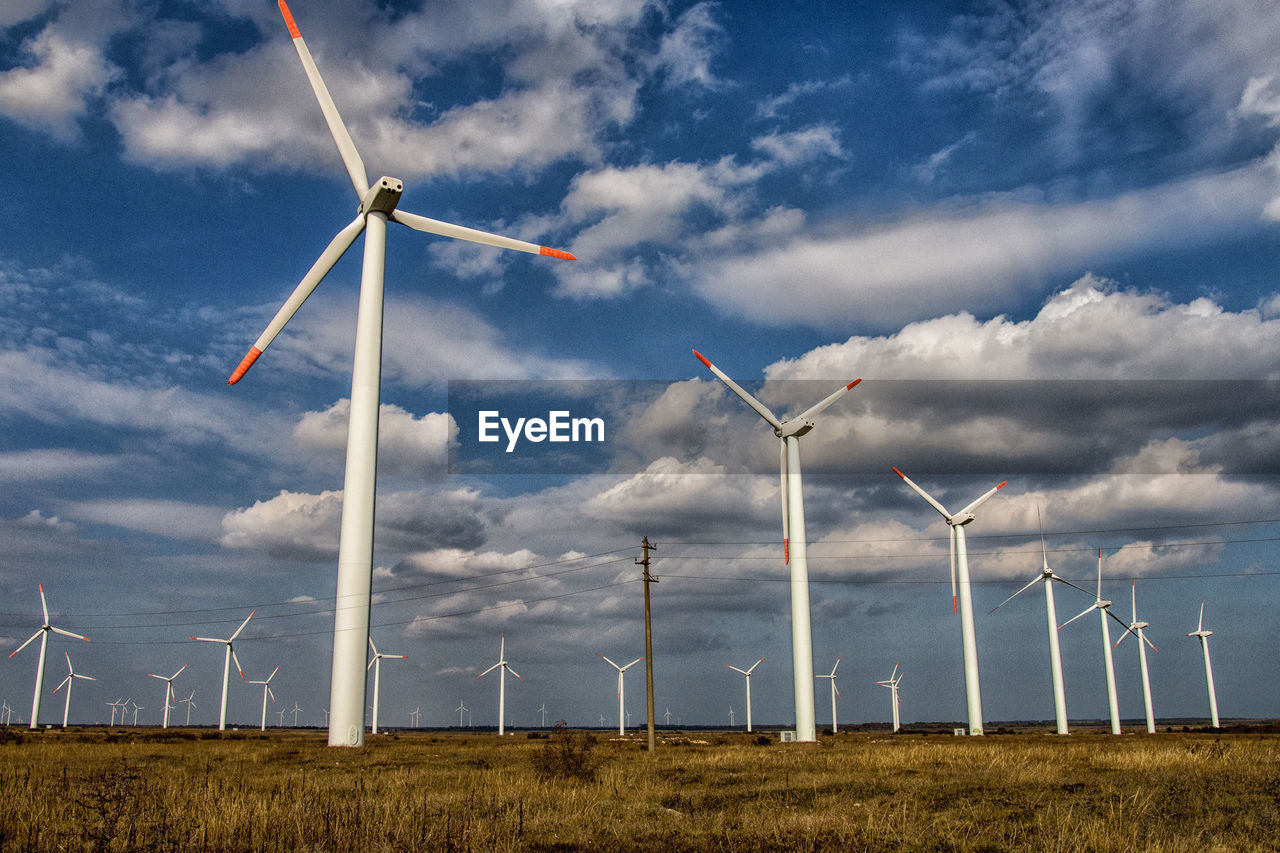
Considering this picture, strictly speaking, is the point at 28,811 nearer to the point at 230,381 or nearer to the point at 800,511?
the point at 230,381

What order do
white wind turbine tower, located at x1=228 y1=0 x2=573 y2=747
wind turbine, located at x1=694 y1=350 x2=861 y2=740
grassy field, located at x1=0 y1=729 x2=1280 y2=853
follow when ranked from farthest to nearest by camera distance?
wind turbine, located at x1=694 y1=350 x2=861 y2=740 < white wind turbine tower, located at x1=228 y1=0 x2=573 y2=747 < grassy field, located at x1=0 y1=729 x2=1280 y2=853

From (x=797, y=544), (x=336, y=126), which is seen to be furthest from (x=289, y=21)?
(x=797, y=544)

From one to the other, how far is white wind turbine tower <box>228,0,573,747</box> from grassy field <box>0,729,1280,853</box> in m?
8.38

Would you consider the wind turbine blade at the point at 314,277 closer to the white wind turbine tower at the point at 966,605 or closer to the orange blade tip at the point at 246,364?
the orange blade tip at the point at 246,364

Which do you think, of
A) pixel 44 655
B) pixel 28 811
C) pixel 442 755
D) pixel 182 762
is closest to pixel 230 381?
pixel 182 762

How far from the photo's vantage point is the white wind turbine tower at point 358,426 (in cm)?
4328

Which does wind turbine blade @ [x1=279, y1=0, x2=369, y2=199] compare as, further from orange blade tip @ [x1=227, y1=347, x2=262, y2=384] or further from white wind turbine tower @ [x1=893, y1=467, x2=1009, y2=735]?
white wind turbine tower @ [x1=893, y1=467, x2=1009, y2=735]

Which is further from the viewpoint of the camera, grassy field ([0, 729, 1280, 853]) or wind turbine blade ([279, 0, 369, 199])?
A: wind turbine blade ([279, 0, 369, 199])

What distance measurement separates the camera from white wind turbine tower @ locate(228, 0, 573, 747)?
142ft

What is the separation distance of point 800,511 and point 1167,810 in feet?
161

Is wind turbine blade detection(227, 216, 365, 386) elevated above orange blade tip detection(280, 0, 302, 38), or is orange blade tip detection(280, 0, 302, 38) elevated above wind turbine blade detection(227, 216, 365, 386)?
orange blade tip detection(280, 0, 302, 38)

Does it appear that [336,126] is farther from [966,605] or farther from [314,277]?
[966,605]

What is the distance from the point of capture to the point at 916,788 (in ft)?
84.0

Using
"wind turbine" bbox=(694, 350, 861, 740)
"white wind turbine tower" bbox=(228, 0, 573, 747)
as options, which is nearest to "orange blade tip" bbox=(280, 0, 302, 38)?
"white wind turbine tower" bbox=(228, 0, 573, 747)
